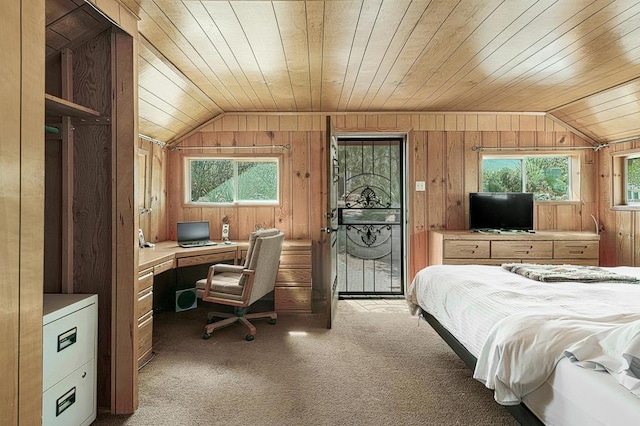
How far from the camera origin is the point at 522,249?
4.02 metres

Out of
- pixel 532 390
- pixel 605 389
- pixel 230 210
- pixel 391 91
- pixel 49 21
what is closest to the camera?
pixel 605 389

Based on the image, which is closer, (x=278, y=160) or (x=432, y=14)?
(x=432, y=14)

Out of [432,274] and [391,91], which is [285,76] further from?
[432,274]

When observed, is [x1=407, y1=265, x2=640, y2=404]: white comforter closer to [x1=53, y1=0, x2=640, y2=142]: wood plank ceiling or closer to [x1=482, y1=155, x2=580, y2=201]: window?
[x1=53, y1=0, x2=640, y2=142]: wood plank ceiling

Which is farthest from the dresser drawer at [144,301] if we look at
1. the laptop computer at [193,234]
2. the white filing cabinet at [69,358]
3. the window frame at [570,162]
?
the window frame at [570,162]

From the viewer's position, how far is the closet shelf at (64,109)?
1736 millimetres

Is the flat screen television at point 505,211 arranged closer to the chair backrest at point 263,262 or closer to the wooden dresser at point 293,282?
the wooden dresser at point 293,282

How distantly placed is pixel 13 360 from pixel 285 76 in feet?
8.94

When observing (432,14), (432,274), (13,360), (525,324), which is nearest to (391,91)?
(432,14)

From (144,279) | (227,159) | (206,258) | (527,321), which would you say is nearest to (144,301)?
(144,279)

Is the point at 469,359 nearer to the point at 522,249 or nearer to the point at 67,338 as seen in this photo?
the point at 67,338

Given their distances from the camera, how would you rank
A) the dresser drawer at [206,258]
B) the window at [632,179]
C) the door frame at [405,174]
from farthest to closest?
the door frame at [405,174], the window at [632,179], the dresser drawer at [206,258]

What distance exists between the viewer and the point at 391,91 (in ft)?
12.2

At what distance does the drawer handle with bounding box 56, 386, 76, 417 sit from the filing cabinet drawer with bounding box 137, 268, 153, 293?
3.10 feet
